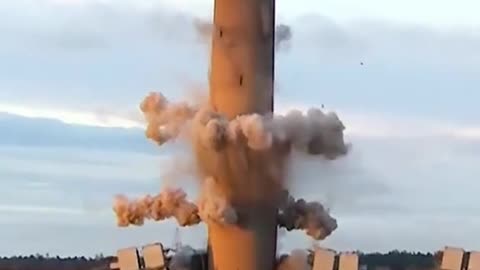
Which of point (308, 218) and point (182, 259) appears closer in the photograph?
point (182, 259)

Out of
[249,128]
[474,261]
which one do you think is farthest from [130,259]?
[474,261]

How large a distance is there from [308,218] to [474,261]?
3.47 metres

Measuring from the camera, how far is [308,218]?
34.1 metres

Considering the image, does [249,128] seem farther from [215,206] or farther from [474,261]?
[474,261]

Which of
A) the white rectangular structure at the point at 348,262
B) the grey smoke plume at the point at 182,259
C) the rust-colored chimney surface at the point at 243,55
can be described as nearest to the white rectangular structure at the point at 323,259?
the white rectangular structure at the point at 348,262

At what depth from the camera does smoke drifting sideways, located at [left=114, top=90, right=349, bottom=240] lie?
32.4 m

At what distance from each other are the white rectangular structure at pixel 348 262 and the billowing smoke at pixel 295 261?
2.55 ft

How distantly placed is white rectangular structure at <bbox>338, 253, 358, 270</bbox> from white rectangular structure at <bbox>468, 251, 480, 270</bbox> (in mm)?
2153

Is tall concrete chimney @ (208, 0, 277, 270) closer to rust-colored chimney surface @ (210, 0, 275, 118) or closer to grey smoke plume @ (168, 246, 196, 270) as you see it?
rust-colored chimney surface @ (210, 0, 275, 118)

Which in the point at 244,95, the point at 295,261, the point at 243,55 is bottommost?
the point at 295,261

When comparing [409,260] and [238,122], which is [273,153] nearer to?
[238,122]

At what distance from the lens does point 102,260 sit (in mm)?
37000

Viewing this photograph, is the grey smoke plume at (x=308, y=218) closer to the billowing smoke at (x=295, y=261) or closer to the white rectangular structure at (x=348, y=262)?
the billowing smoke at (x=295, y=261)

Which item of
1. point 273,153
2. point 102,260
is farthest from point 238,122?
point 102,260
